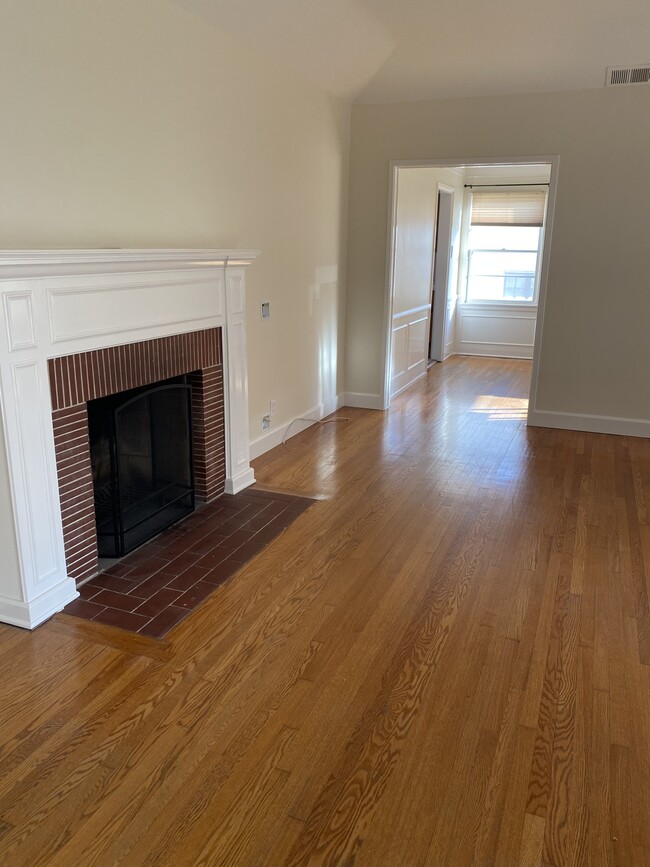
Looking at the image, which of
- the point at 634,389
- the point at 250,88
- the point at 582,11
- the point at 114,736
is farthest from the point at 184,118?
the point at 634,389

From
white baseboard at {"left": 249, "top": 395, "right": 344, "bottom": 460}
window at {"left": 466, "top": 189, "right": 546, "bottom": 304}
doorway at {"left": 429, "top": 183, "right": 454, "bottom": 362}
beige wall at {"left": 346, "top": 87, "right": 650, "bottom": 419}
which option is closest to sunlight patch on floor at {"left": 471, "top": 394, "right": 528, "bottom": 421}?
beige wall at {"left": 346, "top": 87, "right": 650, "bottom": 419}

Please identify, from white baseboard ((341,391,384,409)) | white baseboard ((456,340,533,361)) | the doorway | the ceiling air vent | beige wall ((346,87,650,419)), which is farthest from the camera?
white baseboard ((456,340,533,361))

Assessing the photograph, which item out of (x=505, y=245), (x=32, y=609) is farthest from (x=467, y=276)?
(x=32, y=609)

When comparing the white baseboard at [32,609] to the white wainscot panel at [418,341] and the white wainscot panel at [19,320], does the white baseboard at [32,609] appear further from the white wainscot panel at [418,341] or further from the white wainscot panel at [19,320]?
the white wainscot panel at [418,341]

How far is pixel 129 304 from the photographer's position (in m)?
3.09

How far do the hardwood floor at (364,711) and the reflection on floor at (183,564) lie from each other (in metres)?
0.11

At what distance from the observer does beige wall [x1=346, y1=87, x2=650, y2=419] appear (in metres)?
5.10

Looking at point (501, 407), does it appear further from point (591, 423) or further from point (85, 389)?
point (85, 389)

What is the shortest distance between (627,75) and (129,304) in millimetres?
4153

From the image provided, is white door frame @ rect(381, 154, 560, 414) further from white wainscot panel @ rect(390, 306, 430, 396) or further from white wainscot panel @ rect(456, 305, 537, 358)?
white wainscot panel @ rect(456, 305, 537, 358)

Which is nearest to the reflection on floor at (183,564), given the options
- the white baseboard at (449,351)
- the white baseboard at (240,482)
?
the white baseboard at (240,482)

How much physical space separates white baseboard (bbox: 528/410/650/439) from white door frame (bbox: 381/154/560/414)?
0.39 ft

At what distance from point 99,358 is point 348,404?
12.3 ft

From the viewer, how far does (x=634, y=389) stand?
547 centimetres
